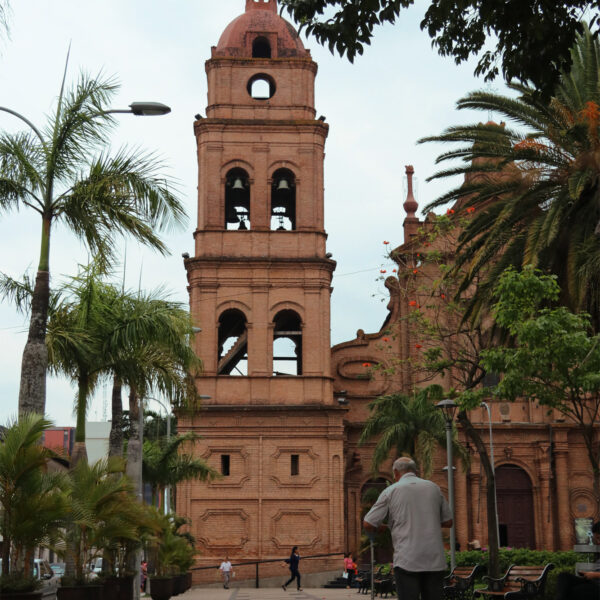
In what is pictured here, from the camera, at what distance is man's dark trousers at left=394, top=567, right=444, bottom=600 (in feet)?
25.7

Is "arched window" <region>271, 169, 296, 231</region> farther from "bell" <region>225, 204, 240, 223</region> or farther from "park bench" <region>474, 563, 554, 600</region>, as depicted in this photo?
"park bench" <region>474, 563, 554, 600</region>

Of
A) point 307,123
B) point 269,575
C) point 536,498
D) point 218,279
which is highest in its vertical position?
point 307,123

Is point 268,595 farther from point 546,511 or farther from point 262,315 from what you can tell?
point 546,511

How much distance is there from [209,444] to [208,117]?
12.9 metres

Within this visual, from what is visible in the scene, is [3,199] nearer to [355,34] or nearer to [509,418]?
[355,34]

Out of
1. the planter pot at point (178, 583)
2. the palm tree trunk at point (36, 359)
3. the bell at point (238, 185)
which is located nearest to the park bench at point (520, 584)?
the palm tree trunk at point (36, 359)

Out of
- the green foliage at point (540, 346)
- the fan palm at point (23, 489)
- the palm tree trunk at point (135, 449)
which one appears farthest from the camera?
the palm tree trunk at point (135, 449)

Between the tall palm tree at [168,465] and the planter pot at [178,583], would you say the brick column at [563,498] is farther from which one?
the planter pot at [178,583]

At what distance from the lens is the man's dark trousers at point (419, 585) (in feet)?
25.7

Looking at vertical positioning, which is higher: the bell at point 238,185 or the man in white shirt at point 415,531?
the bell at point 238,185

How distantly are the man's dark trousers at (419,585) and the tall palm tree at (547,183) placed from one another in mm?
10622

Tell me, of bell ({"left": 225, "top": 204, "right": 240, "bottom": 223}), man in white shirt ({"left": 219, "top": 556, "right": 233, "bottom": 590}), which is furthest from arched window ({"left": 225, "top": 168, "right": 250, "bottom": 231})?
man in white shirt ({"left": 219, "top": 556, "right": 233, "bottom": 590})

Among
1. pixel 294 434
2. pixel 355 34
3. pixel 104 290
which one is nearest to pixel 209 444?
pixel 294 434

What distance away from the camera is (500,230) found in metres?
20.0
